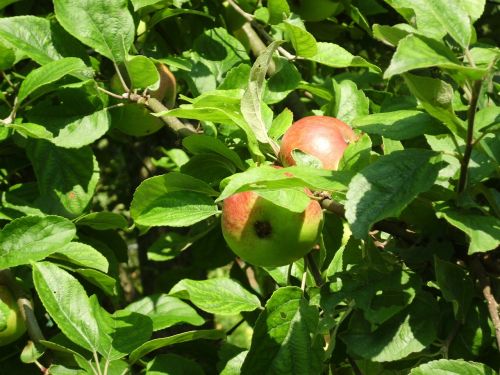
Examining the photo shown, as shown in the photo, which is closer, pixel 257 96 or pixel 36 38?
pixel 257 96

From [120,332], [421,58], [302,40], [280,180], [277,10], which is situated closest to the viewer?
[421,58]

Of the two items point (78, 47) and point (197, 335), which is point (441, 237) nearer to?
point (197, 335)

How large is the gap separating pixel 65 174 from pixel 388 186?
2.86ft

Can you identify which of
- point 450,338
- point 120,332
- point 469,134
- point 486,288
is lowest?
point 120,332

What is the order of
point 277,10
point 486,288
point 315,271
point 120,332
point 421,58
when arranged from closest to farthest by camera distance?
1. point 421,58
2. point 486,288
3. point 315,271
4. point 120,332
5. point 277,10

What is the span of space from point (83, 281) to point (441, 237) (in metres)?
1.00

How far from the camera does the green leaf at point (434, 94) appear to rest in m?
0.86

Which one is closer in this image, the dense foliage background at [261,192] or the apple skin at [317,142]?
the dense foliage background at [261,192]

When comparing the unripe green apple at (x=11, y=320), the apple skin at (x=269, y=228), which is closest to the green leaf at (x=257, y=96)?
the apple skin at (x=269, y=228)

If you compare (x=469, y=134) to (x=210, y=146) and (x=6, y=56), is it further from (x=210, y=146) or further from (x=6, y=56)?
(x=6, y=56)

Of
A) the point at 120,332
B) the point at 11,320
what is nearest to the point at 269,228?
the point at 120,332

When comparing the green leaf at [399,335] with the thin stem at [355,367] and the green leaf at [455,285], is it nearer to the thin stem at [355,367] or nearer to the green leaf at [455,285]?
the green leaf at [455,285]

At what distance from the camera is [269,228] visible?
3.67 feet

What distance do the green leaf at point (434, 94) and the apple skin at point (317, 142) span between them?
331 mm
